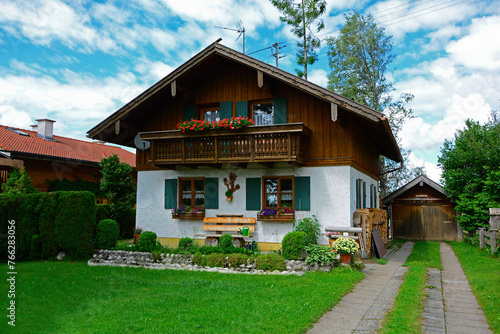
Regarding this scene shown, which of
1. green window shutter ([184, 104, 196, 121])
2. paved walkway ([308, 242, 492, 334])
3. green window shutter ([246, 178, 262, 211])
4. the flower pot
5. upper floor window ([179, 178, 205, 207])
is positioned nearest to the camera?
paved walkway ([308, 242, 492, 334])

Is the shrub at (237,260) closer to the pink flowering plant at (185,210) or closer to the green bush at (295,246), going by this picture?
the green bush at (295,246)

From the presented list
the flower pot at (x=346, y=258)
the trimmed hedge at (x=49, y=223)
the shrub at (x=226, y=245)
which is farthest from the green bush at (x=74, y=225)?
the flower pot at (x=346, y=258)

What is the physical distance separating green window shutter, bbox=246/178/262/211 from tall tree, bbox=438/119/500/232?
30.7 ft

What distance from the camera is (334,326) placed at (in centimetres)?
579

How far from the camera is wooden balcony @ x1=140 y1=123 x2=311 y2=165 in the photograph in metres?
12.4

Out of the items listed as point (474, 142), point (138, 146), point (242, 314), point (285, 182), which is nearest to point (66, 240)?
point (138, 146)

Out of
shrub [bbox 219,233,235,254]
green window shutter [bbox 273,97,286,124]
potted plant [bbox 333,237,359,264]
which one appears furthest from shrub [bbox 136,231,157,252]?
green window shutter [bbox 273,97,286,124]

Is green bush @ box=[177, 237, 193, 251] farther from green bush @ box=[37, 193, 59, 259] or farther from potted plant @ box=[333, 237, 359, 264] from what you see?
potted plant @ box=[333, 237, 359, 264]

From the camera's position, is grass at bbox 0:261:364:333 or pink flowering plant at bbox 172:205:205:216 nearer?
grass at bbox 0:261:364:333

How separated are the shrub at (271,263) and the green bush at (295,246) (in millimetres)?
233

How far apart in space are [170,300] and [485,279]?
23.5ft

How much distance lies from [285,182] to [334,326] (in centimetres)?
800

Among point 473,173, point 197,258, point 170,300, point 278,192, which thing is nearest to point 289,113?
point 278,192

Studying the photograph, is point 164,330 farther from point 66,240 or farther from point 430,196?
point 430,196
